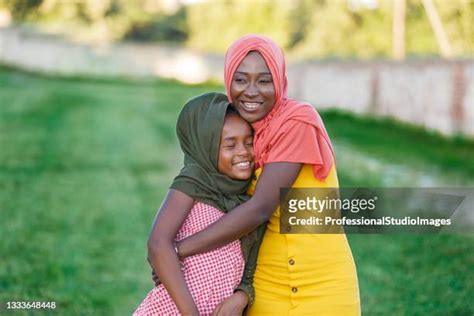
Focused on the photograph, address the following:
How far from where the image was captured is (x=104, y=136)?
1495 cm

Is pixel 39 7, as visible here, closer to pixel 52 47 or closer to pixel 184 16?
pixel 52 47

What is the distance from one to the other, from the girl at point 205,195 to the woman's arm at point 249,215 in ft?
0.15

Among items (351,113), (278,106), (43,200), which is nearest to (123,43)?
(351,113)

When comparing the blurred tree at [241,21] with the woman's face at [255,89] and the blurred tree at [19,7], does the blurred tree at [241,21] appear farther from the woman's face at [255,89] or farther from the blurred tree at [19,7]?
the woman's face at [255,89]

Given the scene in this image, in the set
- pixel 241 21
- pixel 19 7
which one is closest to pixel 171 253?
pixel 19 7

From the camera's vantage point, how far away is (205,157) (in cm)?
266

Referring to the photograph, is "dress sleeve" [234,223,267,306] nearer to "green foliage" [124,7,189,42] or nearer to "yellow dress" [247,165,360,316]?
"yellow dress" [247,165,360,316]

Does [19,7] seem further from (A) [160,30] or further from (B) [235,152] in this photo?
(B) [235,152]

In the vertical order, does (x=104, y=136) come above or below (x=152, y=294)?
above

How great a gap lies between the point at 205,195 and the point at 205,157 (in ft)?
0.36

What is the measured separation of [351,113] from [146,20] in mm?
17901

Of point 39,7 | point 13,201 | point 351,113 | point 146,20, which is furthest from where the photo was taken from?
point 146,20

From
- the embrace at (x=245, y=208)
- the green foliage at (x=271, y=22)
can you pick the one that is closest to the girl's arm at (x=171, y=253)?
the embrace at (x=245, y=208)

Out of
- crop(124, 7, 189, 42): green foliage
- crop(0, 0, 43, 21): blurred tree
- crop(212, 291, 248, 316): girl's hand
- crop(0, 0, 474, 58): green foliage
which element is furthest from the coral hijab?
crop(124, 7, 189, 42): green foliage
